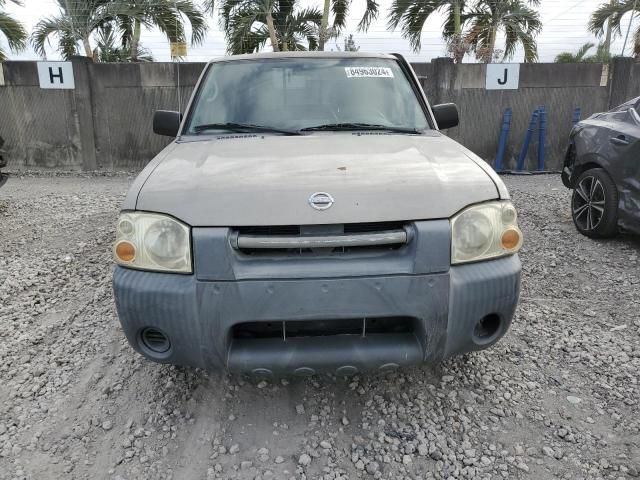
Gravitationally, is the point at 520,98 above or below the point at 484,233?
above

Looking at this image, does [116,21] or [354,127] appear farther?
[116,21]

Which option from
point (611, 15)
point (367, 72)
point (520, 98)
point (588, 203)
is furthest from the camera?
point (611, 15)

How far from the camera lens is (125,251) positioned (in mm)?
2252

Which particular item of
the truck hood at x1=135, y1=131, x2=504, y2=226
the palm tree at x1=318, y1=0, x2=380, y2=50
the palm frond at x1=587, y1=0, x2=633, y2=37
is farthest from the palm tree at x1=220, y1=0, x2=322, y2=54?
the truck hood at x1=135, y1=131, x2=504, y2=226

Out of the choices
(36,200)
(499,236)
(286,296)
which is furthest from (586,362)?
(36,200)

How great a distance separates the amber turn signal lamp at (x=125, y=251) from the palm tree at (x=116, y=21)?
13.5 m

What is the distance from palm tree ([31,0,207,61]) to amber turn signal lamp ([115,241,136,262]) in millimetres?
13496

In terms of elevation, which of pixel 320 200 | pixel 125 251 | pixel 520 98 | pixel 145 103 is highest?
pixel 520 98

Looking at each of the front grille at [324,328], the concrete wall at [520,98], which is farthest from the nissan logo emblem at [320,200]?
the concrete wall at [520,98]

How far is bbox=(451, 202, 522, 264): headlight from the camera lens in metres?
2.21

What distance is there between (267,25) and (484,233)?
45.0 feet

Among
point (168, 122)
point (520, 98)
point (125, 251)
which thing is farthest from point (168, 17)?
point (125, 251)

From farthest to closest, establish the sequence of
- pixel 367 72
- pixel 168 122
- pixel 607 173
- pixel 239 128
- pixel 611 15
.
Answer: pixel 611 15, pixel 607 173, pixel 168 122, pixel 367 72, pixel 239 128

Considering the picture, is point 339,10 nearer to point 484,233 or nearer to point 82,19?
point 82,19
